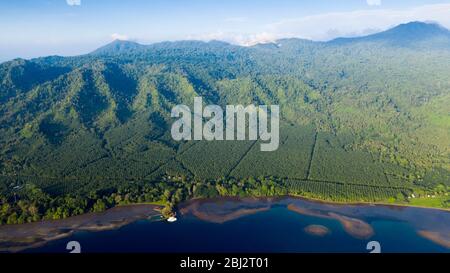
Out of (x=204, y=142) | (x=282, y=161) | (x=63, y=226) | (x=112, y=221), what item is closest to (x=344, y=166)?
(x=282, y=161)

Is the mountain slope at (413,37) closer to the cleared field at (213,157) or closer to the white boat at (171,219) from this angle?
the cleared field at (213,157)

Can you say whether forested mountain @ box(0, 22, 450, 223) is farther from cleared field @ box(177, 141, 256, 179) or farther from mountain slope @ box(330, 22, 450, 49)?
mountain slope @ box(330, 22, 450, 49)

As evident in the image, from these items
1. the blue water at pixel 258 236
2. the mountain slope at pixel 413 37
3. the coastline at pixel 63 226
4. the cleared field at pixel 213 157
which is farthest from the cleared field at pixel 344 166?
the mountain slope at pixel 413 37

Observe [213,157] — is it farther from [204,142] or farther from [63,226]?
[63,226]

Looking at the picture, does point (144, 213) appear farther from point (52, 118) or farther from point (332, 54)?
point (332, 54)

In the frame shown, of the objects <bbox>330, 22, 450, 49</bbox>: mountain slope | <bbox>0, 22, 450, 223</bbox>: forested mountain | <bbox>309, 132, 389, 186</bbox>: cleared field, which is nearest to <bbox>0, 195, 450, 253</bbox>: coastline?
<bbox>0, 22, 450, 223</bbox>: forested mountain
